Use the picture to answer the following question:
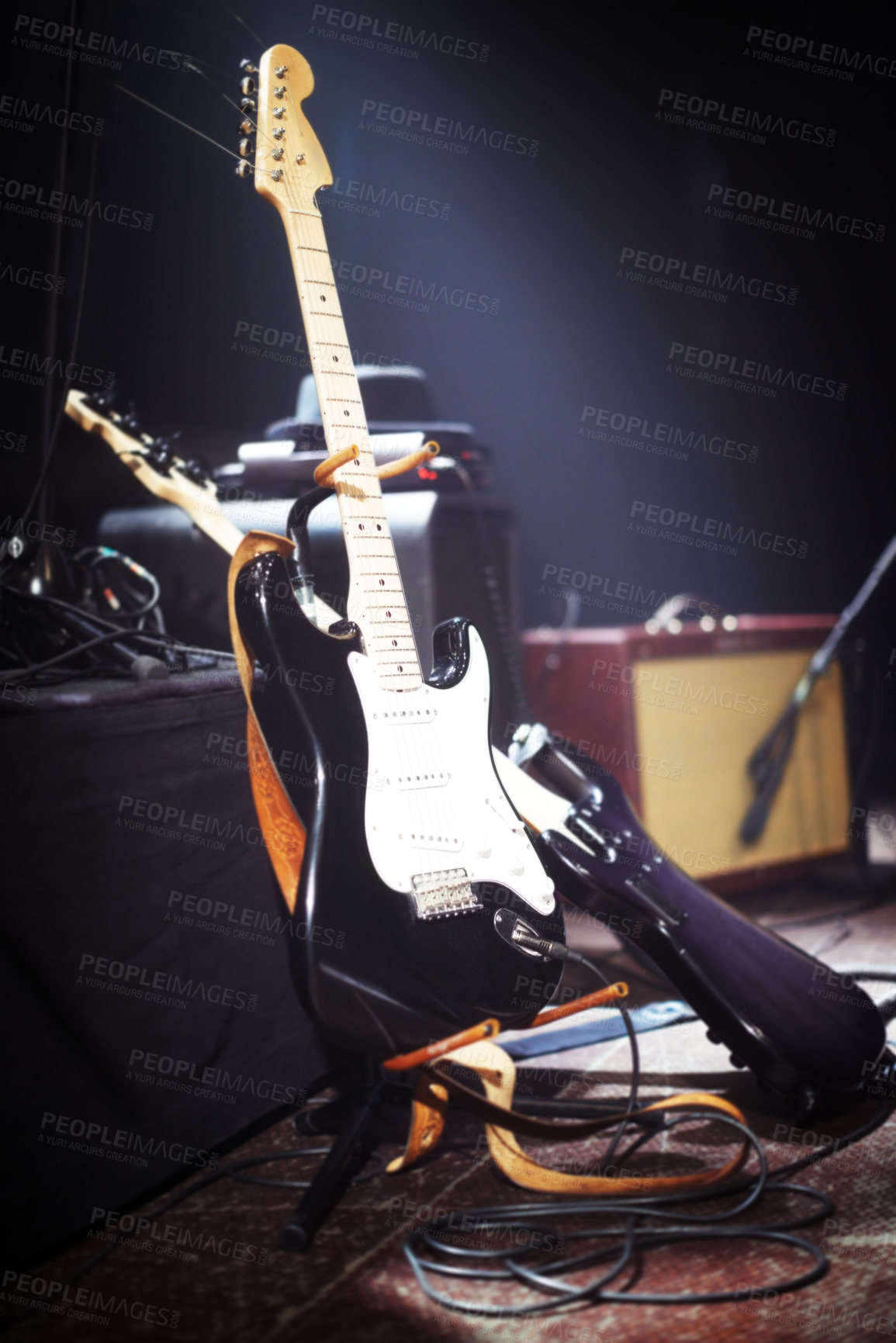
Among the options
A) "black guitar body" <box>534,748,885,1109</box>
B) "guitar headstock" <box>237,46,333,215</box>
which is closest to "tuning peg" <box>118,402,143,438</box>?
"guitar headstock" <box>237,46,333,215</box>

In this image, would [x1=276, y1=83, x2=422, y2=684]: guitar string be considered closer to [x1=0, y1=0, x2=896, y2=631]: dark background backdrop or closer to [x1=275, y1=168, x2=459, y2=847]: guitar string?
[x1=275, y1=168, x2=459, y2=847]: guitar string

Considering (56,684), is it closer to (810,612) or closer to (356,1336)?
(356,1336)

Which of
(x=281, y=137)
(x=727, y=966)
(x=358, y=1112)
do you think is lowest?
(x=358, y=1112)

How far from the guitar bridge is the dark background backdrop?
134cm

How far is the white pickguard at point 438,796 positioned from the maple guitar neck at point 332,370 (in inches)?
1.7

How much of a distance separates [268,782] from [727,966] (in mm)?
652

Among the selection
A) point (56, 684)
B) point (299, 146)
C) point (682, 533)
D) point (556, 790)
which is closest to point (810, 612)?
point (682, 533)

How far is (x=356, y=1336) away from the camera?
90 centimetres

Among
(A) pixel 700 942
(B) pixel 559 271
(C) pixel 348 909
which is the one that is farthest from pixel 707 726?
(B) pixel 559 271

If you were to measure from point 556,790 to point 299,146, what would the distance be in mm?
998

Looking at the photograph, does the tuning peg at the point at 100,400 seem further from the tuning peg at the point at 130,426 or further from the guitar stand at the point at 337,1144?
the guitar stand at the point at 337,1144

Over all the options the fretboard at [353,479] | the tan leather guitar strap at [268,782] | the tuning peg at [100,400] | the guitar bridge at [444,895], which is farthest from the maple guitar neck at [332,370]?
the tuning peg at [100,400]

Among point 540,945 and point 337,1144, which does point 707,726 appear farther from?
point 337,1144

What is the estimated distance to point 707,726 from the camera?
92.4 inches
